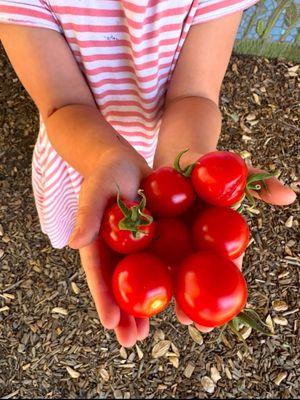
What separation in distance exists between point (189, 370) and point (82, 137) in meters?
0.91

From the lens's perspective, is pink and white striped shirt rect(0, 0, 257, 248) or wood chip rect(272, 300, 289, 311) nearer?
pink and white striped shirt rect(0, 0, 257, 248)

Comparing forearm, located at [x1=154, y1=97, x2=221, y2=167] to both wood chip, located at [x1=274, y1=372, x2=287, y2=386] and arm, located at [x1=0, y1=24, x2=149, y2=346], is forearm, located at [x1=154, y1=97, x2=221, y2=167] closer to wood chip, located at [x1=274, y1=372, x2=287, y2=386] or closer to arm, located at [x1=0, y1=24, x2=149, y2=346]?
arm, located at [x1=0, y1=24, x2=149, y2=346]

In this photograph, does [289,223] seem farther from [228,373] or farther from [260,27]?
[260,27]

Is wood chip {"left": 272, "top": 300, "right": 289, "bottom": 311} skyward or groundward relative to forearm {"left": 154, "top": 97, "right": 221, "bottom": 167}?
groundward

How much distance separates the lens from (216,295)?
712mm

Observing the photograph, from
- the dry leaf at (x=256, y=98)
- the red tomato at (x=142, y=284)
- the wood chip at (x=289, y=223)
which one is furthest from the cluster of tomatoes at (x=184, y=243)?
the dry leaf at (x=256, y=98)

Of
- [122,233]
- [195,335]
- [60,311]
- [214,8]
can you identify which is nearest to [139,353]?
[195,335]

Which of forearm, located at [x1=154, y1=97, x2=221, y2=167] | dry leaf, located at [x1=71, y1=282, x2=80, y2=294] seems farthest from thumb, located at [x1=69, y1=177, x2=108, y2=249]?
dry leaf, located at [x1=71, y1=282, x2=80, y2=294]

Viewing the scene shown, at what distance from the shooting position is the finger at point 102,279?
778 mm

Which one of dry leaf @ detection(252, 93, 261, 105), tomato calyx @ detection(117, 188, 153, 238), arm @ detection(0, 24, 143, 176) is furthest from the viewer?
dry leaf @ detection(252, 93, 261, 105)

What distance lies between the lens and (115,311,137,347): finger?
2.65 ft

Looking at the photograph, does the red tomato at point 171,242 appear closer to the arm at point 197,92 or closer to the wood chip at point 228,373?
the arm at point 197,92

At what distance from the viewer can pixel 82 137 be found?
3.00ft

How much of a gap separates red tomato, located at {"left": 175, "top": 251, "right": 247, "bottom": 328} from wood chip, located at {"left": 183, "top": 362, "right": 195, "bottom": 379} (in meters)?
0.84
